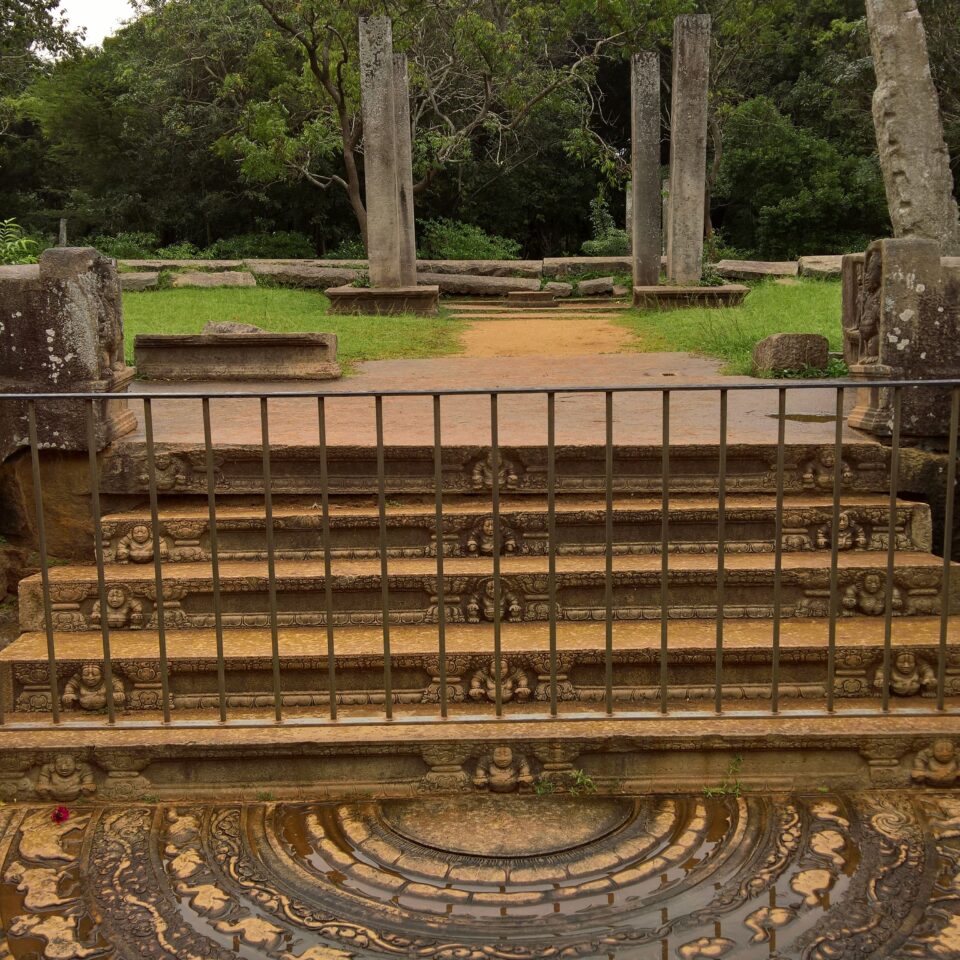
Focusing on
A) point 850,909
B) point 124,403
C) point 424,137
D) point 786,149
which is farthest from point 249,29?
point 850,909

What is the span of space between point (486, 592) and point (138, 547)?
1.45 meters

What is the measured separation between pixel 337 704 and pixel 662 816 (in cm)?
120

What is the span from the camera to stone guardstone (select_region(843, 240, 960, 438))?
4785 mm

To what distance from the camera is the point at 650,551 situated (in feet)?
14.6

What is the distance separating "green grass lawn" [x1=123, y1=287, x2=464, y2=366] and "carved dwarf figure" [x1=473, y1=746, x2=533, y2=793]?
19.0 ft

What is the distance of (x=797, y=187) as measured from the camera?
26.8 m

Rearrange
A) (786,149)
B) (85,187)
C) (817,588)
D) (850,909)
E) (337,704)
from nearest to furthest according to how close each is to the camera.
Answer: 1. (850,909)
2. (337,704)
3. (817,588)
4. (786,149)
5. (85,187)

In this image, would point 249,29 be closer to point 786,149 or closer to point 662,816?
point 786,149

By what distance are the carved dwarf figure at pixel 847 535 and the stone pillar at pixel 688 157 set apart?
37.7ft

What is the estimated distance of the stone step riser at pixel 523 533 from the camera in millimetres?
4438

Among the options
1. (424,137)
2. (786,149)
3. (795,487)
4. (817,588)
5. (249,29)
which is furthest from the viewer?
(786,149)

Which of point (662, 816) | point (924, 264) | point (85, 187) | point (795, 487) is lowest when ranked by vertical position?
point (662, 816)

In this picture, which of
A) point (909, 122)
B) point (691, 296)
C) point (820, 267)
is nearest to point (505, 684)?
point (909, 122)

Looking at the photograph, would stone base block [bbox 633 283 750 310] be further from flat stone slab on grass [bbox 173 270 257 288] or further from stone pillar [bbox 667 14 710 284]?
flat stone slab on grass [bbox 173 270 257 288]
